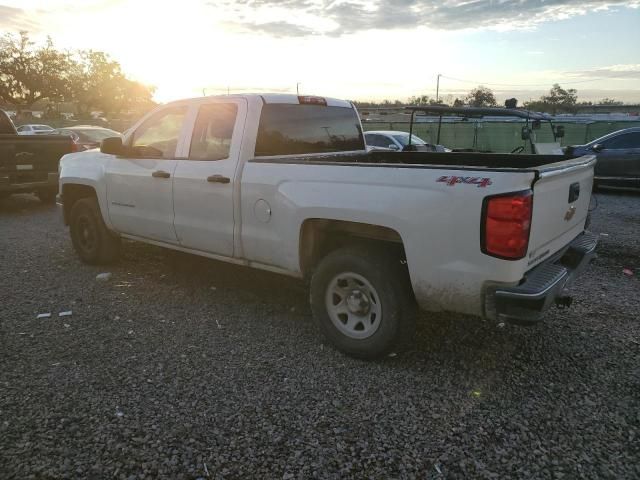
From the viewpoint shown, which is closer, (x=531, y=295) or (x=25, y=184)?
(x=531, y=295)

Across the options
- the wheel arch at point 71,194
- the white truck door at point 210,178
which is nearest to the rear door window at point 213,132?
the white truck door at point 210,178

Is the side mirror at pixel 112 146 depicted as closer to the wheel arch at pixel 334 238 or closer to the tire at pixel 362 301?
the wheel arch at pixel 334 238

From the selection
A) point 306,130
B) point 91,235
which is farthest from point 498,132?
point 91,235

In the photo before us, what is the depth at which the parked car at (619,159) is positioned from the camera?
11.7 metres

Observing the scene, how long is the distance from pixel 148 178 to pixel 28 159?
234 inches

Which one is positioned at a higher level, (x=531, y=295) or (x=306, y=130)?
(x=306, y=130)

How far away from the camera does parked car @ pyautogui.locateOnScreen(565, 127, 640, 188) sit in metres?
11.7

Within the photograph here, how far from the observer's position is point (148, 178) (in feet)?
16.6

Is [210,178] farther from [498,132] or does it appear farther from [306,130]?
[498,132]

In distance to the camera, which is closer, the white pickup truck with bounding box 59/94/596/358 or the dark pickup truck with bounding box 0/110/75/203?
the white pickup truck with bounding box 59/94/596/358

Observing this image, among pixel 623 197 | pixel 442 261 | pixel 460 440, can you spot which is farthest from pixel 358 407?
pixel 623 197

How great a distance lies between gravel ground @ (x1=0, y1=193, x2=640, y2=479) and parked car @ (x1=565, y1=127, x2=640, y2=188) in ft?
25.6

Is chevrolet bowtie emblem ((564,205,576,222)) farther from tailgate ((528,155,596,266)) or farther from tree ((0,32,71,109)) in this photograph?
tree ((0,32,71,109))

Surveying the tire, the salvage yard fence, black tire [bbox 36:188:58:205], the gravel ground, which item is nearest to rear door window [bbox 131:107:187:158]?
the gravel ground
